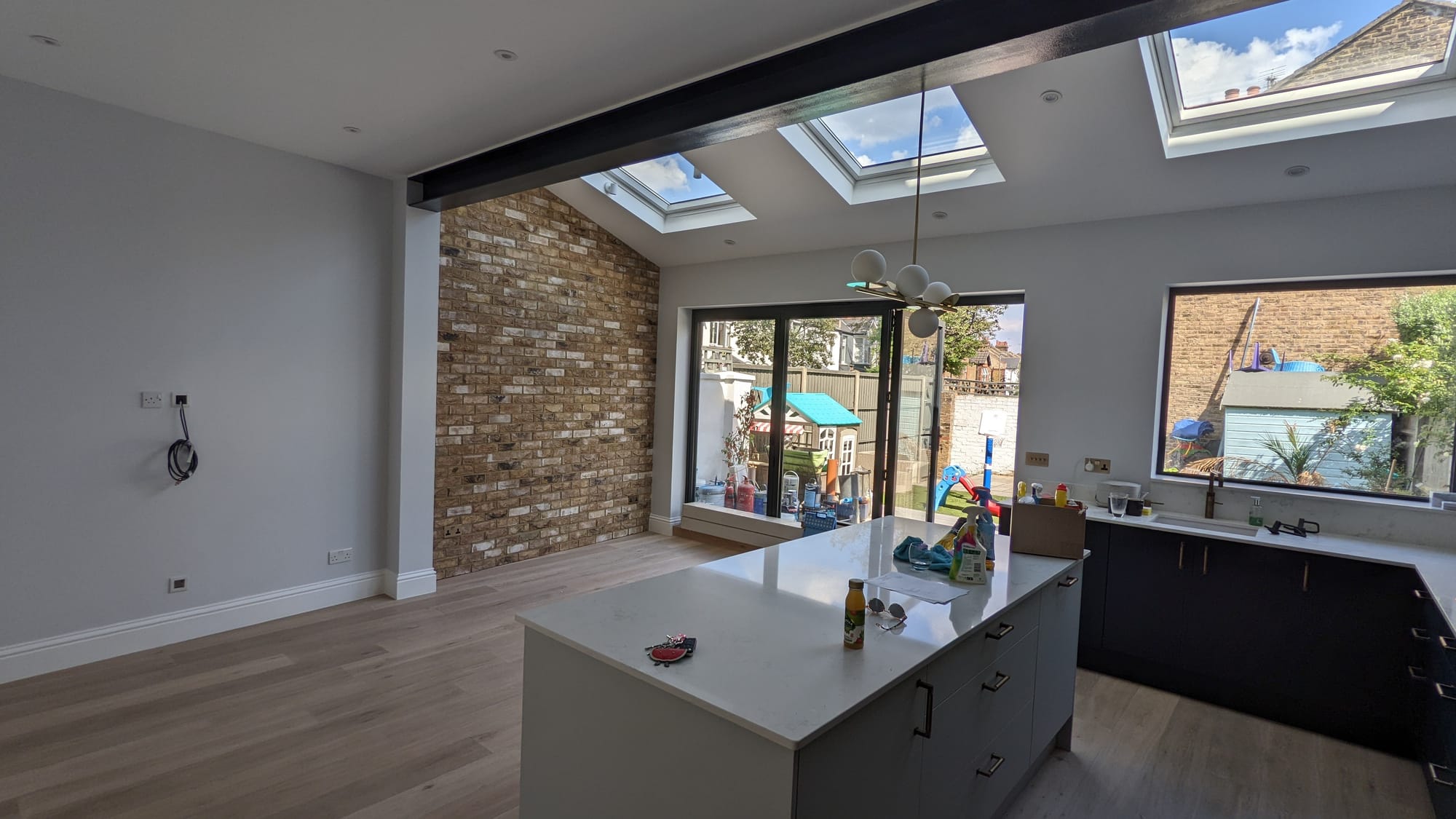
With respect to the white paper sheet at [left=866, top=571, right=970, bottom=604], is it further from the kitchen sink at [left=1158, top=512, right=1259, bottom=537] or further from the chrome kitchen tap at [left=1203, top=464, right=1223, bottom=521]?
the chrome kitchen tap at [left=1203, top=464, right=1223, bottom=521]

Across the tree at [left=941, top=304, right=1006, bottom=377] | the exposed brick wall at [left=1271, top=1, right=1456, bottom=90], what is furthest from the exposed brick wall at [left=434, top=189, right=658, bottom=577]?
the exposed brick wall at [left=1271, top=1, right=1456, bottom=90]

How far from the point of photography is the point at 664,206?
569 centimetres

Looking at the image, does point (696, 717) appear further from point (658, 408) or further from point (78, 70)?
point (658, 408)

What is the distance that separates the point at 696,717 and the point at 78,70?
3766 millimetres

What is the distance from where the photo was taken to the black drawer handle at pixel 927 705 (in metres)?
1.71

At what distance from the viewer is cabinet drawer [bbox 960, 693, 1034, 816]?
207 cm

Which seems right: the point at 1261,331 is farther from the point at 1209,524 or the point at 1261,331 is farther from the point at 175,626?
the point at 175,626

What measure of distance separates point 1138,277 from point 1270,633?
6.52ft

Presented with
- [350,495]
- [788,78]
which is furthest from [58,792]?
[788,78]

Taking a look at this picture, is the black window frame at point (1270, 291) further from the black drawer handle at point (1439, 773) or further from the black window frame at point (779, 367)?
the black window frame at point (779, 367)

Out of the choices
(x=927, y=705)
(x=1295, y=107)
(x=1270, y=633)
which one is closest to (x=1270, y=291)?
(x=1295, y=107)

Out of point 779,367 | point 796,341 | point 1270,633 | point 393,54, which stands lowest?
point 1270,633

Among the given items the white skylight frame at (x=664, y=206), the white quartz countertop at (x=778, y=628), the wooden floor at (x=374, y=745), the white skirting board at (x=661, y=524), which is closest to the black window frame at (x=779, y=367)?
the white skirting board at (x=661, y=524)

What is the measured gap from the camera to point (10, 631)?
10.2 feet
